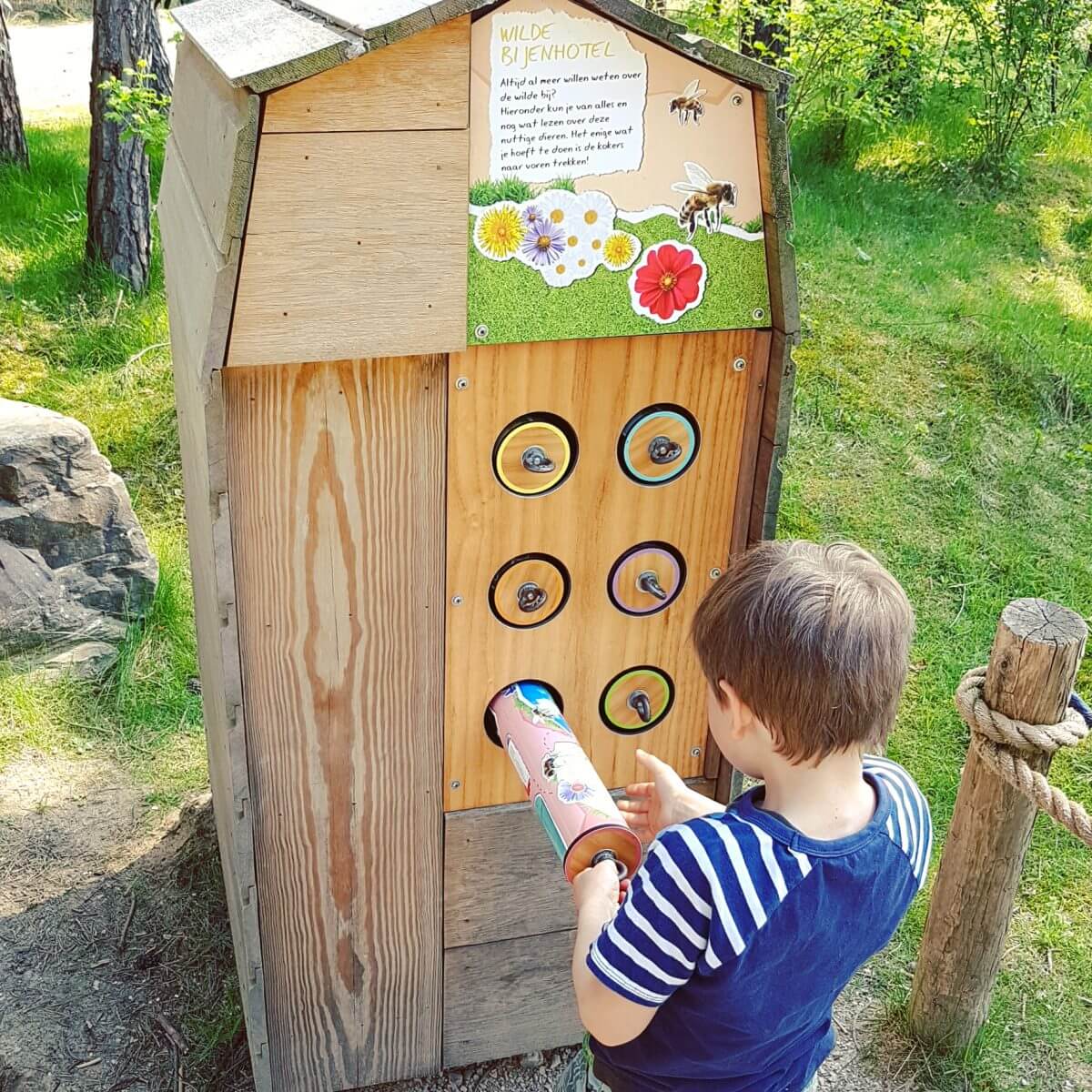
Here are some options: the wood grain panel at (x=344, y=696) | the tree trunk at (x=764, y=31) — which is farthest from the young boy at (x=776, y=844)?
the tree trunk at (x=764, y=31)

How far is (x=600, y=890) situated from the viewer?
1747 mm

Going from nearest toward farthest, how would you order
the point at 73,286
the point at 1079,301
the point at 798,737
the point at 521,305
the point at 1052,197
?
the point at 798,737 → the point at 521,305 → the point at 73,286 → the point at 1079,301 → the point at 1052,197

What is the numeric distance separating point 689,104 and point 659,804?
3.49 feet

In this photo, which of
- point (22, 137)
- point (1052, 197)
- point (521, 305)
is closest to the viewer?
point (521, 305)

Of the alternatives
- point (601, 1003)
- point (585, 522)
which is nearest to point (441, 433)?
point (585, 522)

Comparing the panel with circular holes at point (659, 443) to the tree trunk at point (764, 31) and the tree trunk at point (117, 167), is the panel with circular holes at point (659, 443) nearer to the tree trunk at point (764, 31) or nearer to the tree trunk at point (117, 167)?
the tree trunk at point (764, 31)

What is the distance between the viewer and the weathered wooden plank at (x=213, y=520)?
5.90ft

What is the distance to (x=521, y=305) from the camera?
6.25ft

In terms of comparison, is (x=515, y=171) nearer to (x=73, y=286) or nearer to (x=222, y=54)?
(x=222, y=54)

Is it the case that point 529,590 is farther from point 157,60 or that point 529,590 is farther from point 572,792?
point 157,60

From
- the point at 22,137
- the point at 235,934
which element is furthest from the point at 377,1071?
the point at 22,137

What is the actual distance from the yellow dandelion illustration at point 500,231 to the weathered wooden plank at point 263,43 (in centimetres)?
31

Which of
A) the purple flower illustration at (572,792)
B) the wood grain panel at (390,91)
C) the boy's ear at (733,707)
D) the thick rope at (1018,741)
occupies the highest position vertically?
the wood grain panel at (390,91)

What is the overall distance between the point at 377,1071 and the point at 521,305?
5.68 ft
